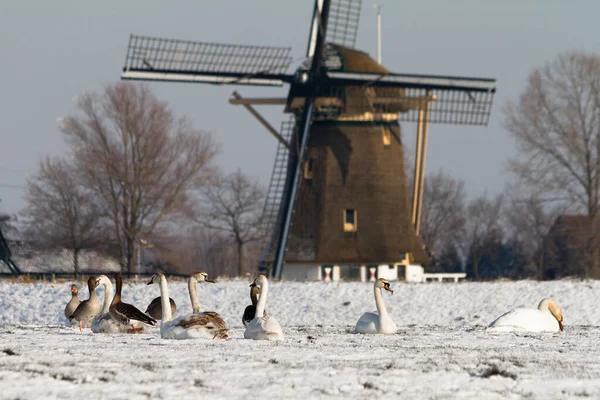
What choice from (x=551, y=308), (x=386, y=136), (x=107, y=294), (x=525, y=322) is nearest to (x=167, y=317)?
(x=107, y=294)

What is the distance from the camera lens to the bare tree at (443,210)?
92750mm

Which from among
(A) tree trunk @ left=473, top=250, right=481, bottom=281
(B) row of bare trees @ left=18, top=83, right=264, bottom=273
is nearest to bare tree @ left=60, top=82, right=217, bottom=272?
(B) row of bare trees @ left=18, top=83, right=264, bottom=273

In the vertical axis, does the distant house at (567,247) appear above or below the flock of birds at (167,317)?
above

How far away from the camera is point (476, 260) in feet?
279

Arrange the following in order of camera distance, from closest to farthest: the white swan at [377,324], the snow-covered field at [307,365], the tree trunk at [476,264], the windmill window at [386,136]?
the snow-covered field at [307,365]
the white swan at [377,324]
the windmill window at [386,136]
the tree trunk at [476,264]

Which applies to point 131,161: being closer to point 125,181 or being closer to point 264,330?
point 125,181

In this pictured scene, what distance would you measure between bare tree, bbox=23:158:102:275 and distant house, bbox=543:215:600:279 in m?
24.4

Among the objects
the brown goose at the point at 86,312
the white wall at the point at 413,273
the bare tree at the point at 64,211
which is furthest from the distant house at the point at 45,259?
the brown goose at the point at 86,312

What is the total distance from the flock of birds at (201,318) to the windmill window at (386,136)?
783 inches

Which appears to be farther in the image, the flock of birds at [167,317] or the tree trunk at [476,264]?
the tree trunk at [476,264]

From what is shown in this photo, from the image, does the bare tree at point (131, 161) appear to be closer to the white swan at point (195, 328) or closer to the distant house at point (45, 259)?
the distant house at point (45, 259)

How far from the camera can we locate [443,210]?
9500 cm

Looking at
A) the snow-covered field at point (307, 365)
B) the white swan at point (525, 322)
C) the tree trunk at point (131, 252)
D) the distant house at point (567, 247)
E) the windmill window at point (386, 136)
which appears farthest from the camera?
the distant house at point (567, 247)

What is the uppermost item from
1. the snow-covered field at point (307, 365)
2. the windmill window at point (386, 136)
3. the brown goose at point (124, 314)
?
the windmill window at point (386, 136)
